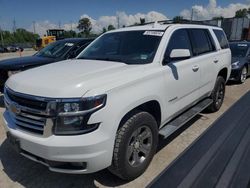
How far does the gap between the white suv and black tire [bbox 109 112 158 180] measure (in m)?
0.01

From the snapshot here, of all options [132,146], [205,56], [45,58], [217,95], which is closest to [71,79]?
[132,146]

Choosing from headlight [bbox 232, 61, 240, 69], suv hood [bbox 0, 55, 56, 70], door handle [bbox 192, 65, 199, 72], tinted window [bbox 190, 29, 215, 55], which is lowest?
headlight [bbox 232, 61, 240, 69]

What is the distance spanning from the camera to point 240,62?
9039 millimetres

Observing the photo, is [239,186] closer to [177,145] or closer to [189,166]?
[189,166]

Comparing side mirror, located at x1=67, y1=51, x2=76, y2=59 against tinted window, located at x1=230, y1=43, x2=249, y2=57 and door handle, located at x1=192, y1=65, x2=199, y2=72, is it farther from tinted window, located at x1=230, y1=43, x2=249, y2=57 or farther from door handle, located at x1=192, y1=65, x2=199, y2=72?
tinted window, located at x1=230, y1=43, x2=249, y2=57

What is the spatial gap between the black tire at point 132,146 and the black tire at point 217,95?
252 centimetres

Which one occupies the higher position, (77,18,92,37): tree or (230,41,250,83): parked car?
(77,18,92,37): tree

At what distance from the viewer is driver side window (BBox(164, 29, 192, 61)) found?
11.8 ft

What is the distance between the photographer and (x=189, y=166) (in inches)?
130

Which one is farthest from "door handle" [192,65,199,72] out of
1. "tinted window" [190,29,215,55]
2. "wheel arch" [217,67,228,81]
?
"wheel arch" [217,67,228,81]

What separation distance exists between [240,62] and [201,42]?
517 cm

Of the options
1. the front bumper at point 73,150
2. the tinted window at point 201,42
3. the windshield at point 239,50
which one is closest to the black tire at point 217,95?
the tinted window at point 201,42

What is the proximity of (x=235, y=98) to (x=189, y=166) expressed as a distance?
4203mm

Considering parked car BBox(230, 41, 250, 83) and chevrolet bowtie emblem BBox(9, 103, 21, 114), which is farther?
parked car BBox(230, 41, 250, 83)
